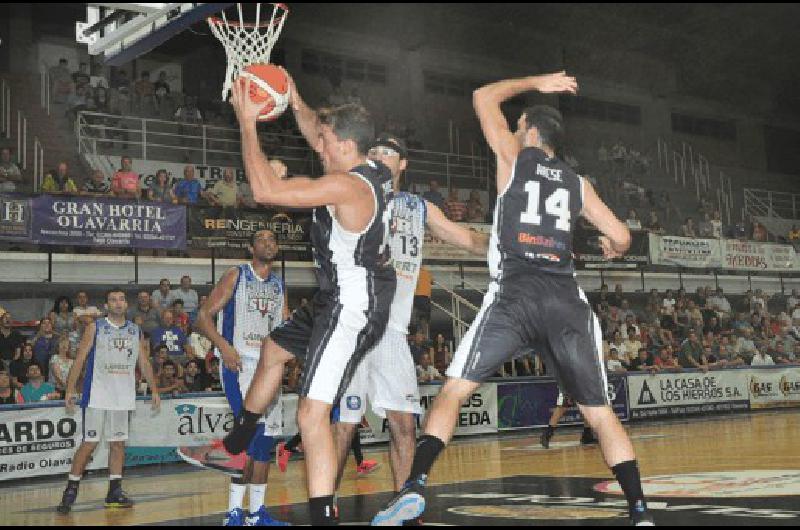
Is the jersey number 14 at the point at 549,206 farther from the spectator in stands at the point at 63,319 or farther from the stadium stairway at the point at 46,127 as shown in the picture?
the stadium stairway at the point at 46,127

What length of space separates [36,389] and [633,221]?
1600cm

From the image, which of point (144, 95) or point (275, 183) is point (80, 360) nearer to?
point (275, 183)

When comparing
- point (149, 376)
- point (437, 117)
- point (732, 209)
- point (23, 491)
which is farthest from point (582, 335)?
point (732, 209)

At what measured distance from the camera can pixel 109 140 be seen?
18719 millimetres

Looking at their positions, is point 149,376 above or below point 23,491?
above

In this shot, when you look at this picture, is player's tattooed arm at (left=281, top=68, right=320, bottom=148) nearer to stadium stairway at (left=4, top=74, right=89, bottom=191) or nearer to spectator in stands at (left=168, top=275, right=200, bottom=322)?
spectator in stands at (left=168, top=275, right=200, bottom=322)

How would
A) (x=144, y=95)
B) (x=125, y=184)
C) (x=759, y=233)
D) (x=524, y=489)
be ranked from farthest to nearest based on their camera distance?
(x=759, y=233), (x=144, y=95), (x=125, y=184), (x=524, y=489)

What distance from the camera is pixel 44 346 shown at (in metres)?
13.6

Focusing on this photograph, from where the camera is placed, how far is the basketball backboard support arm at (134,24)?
8469mm

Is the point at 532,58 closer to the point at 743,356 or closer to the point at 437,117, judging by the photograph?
the point at 437,117

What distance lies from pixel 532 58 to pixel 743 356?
10.9m

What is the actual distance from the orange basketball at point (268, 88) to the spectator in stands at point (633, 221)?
60.0 feet

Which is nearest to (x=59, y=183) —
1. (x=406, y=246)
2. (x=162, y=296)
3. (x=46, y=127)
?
(x=162, y=296)

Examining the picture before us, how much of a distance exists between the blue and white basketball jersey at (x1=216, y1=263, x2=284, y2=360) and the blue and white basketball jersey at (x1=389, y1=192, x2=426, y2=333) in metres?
1.09
